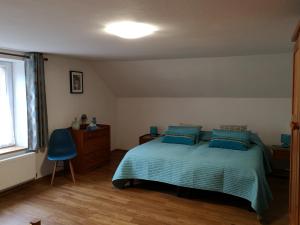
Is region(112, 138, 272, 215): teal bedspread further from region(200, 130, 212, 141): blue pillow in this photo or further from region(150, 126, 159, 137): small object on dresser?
region(150, 126, 159, 137): small object on dresser

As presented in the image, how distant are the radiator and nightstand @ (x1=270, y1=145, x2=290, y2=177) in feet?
12.4

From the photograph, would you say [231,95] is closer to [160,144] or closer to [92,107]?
[160,144]

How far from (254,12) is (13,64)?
11.3 feet

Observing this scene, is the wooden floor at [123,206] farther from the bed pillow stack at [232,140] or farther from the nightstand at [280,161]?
the bed pillow stack at [232,140]

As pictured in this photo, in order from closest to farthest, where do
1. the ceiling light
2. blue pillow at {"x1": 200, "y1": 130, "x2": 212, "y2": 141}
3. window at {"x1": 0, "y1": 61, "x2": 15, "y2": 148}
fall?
the ceiling light
window at {"x1": 0, "y1": 61, "x2": 15, "y2": 148}
blue pillow at {"x1": 200, "y1": 130, "x2": 212, "y2": 141}

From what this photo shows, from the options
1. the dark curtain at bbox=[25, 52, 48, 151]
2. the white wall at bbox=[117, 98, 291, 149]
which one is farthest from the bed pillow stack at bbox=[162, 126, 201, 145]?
the dark curtain at bbox=[25, 52, 48, 151]

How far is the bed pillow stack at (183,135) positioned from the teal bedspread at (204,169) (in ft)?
0.80

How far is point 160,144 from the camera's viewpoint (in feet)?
13.2

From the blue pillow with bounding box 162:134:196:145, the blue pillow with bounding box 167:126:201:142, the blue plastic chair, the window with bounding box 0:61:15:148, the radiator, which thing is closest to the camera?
the radiator

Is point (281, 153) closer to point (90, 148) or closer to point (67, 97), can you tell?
point (90, 148)

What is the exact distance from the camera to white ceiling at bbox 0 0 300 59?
159 cm

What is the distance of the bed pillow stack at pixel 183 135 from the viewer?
160 inches

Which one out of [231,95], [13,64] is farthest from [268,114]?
[13,64]

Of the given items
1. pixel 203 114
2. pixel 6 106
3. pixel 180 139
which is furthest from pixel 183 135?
pixel 6 106
